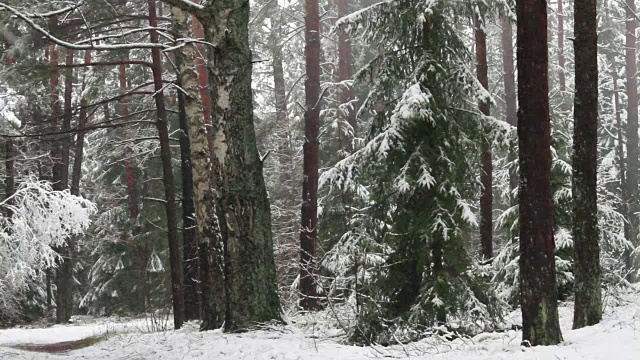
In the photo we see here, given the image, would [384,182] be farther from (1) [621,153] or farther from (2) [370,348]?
(1) [621,153]

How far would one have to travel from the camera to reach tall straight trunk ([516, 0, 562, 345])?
690 centimetres

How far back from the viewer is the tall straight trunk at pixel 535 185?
690cm

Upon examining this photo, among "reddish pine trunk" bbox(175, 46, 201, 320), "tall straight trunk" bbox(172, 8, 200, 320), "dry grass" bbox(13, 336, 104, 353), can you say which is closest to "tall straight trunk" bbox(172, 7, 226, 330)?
"tall straight trunk" bbox(172, 8, 200, 320)

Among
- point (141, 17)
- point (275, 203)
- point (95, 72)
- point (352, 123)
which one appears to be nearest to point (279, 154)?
point (275, 203)

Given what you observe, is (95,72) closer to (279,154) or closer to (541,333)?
(279,154)

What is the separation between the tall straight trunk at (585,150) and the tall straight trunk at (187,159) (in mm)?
6880

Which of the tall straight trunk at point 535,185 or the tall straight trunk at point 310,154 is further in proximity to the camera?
the tall straight trunk at point 310,154

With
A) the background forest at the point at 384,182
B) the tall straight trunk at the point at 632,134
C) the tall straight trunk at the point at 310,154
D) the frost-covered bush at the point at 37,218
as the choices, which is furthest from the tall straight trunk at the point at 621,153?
the frost-covered bush at the point at 37,218

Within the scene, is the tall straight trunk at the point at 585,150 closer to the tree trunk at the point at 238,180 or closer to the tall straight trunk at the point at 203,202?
the tree trunk at the point at 238,180

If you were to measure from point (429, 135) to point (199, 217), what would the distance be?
15.6 feet

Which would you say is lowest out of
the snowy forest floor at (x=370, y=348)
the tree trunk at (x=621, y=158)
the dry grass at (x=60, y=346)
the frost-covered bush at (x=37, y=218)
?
the dry grass at (x=60, y=346)

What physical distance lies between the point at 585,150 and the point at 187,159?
30.7ft

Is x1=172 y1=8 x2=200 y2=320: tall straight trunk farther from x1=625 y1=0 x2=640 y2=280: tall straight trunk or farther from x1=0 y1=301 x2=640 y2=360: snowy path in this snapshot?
x1=625 y1=0 x2=640 y2=280: tall straight trunk

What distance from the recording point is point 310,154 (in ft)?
54.0
